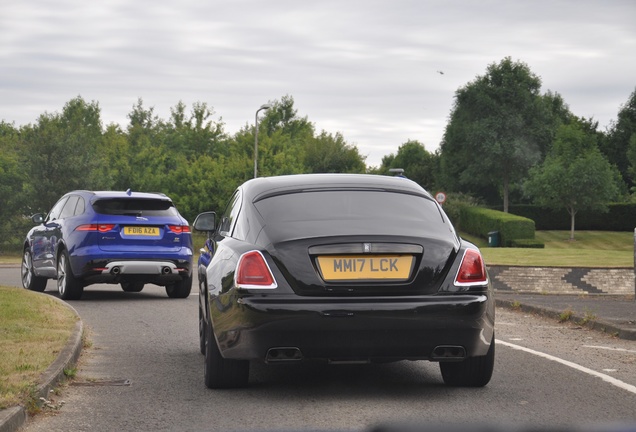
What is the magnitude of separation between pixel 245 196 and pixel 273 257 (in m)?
1.17

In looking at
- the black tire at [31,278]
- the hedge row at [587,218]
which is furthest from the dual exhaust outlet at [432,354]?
the hedge row at [587,218]

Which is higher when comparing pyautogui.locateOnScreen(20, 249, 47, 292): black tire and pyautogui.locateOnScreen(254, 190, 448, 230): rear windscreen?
pyautogui.locateOnScreen(254, 190, 448, 230): rear windscreen

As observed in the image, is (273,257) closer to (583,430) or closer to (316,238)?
(316,238)

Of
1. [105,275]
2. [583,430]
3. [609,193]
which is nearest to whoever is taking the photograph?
[583,430]

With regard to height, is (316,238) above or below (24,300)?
above

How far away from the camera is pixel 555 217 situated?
267ft

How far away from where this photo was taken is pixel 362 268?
675 cm

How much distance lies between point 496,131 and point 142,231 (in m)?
77.2

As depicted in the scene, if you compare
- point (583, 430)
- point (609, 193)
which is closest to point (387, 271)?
point (583, 430)

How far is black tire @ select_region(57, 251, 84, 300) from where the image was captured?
16.2 m

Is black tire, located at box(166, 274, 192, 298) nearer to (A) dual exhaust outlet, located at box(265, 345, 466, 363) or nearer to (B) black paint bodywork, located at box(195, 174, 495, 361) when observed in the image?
(B) black paint bodywork, located at box(195, 174, 495, 361)

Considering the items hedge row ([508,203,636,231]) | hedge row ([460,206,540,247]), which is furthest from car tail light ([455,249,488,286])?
hedge row ([508,203,636,231])

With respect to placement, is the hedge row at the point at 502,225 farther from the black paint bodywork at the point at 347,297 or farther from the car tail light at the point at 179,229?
the black paint bodywork at the point at 347,297

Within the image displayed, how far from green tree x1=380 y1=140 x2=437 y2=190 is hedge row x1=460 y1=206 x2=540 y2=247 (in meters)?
32.4
